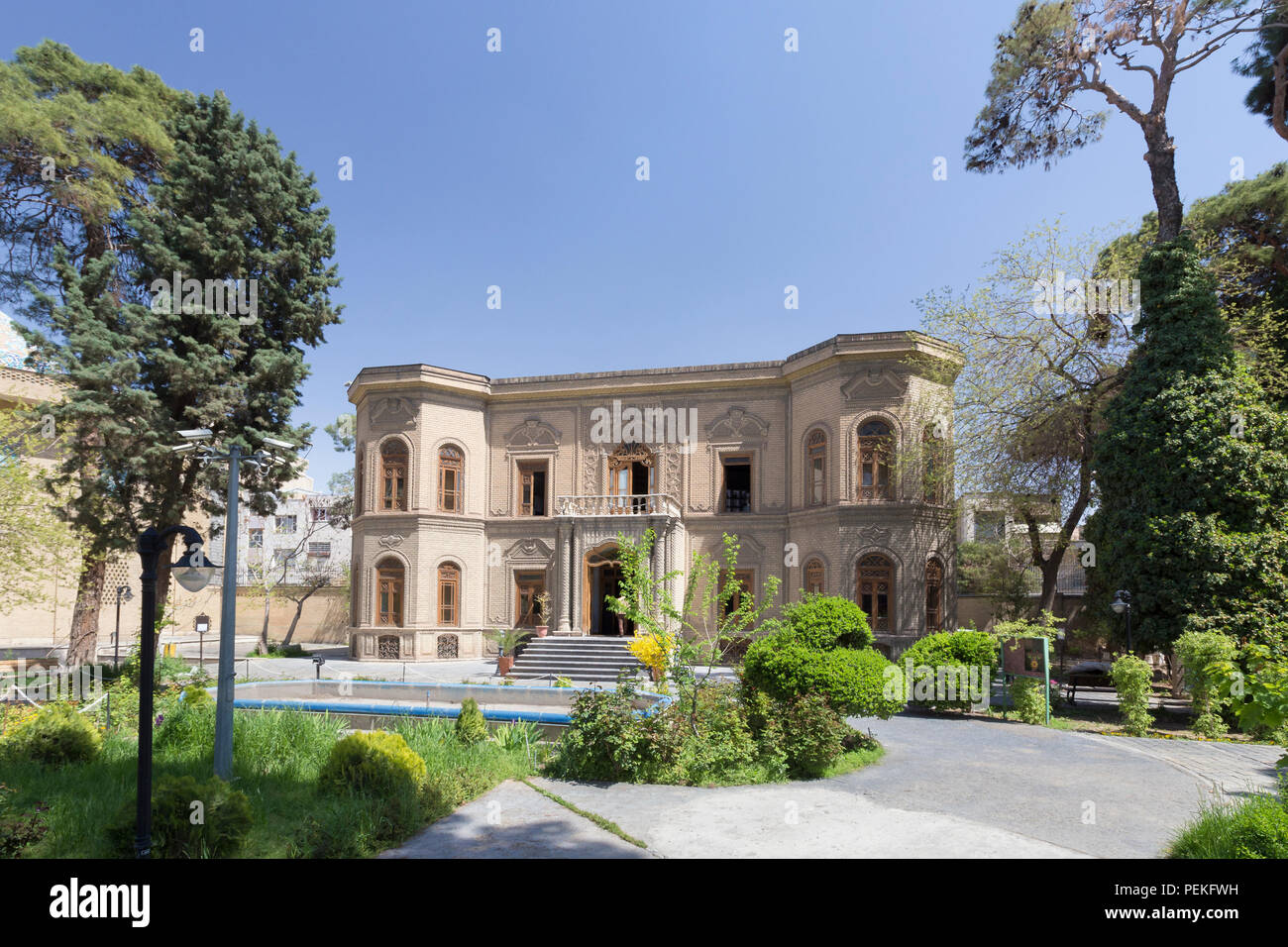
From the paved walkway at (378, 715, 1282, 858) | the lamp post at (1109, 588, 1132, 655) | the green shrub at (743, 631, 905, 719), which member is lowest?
the paved walkway at (378, 715, 1282, 858)

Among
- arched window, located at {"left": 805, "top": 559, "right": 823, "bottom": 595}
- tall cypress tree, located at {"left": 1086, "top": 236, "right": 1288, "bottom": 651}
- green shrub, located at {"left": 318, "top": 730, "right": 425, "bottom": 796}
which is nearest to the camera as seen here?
green shrub, located at {"left": 318, "top": 730, "right": 425, "bottom": 796}

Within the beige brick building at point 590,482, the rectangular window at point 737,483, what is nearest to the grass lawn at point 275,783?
the beige brick building at point 590,482

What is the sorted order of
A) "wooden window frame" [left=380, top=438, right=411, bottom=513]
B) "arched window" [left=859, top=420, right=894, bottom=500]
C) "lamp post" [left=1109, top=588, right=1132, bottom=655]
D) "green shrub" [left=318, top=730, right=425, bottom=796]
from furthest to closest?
"wooden window frame" [left=380, top=438, right=411, bottom=513] → "arched window" [left=859, top=420, right=894, bottom=500] → "lamp post" [left=1109, top=588, right=1132, bottom=655] → "green shrub" [left=318, top=730, right=425, bottom=796]

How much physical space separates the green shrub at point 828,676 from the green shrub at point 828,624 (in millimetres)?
195

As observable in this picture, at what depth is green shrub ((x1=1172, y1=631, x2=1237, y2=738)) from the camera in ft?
39.6

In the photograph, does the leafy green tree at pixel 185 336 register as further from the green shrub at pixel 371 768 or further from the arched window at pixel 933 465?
the arched window at pixel 933 465

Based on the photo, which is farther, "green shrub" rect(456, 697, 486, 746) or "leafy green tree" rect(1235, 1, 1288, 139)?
"leafy green tree" rect(1235, 1, 1288, 139)

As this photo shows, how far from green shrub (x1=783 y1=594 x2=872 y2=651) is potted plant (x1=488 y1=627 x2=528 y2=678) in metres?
11.3

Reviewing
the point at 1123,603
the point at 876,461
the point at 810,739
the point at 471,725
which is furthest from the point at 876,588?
the point at 471,725

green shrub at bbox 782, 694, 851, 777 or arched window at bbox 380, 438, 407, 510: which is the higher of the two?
arched window at bbox 380, 438, 407, 510

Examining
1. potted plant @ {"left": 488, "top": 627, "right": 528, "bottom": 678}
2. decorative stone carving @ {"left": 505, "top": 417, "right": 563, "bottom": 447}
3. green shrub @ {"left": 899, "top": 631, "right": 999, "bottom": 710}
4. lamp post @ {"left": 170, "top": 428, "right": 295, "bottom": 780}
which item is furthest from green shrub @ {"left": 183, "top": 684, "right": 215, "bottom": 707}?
decorative stone carving @ {"left": 505, "top": 417, "right": 563, "bottom": 447}

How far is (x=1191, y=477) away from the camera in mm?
13758

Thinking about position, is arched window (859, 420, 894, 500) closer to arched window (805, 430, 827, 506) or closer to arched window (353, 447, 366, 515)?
arched window (805, 430, 827, 506)
